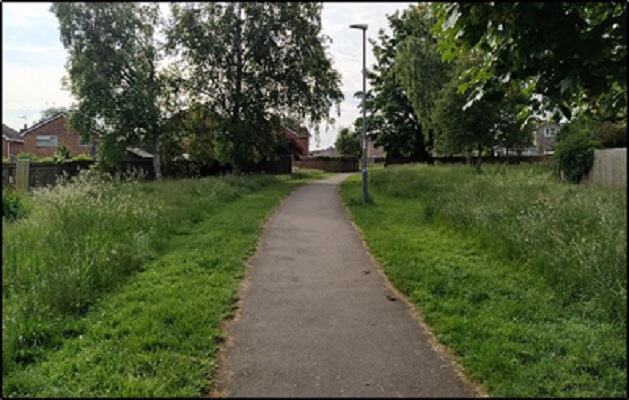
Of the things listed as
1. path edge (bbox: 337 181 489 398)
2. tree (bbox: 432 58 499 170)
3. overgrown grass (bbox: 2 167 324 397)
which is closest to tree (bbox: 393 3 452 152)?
tree (bbox: 432 58 499 170)

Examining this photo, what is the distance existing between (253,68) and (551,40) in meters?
23.2

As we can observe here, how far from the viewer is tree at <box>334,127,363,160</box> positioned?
61.3 metres

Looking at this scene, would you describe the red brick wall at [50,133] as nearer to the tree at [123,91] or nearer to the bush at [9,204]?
the tree at [123,91]

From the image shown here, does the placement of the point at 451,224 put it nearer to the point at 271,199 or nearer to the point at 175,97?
the point at 271,199

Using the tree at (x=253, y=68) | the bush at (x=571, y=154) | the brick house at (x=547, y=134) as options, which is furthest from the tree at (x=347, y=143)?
the bush at (x=571, y=154)

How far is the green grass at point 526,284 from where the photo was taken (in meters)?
3.81

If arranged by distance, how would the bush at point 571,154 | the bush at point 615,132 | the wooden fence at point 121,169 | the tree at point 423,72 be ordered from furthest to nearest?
the tree at point 423,72 < the wooden fence at point 121,169 < the bush at point 571,154 < the bush at point 615,132

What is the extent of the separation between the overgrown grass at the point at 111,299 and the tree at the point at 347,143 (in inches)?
2049

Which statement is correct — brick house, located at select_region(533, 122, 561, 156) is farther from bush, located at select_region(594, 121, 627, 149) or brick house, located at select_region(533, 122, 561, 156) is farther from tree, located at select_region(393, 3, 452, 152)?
tree, located at select_region(393, 3, 452, 152)

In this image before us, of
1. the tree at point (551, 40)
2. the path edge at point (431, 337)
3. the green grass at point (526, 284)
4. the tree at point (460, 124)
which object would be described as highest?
the tree at point (460, 124)

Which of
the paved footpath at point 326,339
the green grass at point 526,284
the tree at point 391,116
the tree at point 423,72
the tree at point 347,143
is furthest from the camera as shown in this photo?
the tree at point 347,143

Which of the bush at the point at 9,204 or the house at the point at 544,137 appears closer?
the bush at the point at 9,204

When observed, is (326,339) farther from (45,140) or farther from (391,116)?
(45,140)

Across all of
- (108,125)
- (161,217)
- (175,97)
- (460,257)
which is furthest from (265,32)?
(460,257)
